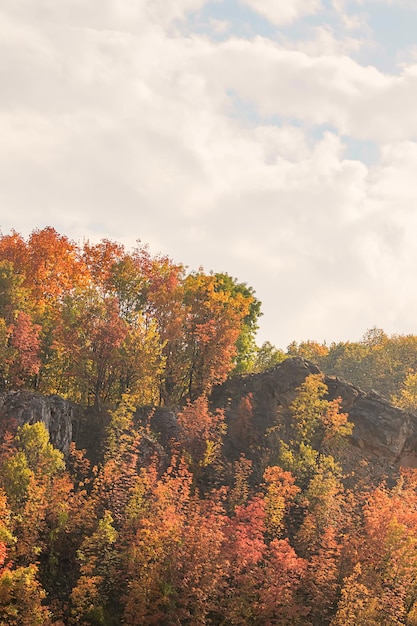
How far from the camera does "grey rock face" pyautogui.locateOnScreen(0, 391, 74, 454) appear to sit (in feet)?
149

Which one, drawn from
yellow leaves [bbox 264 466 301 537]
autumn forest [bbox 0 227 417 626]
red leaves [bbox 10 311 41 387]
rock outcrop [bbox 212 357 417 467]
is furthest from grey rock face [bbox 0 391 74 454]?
yellow leaves [bbox 264 466 301 537]

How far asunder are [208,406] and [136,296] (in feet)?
35.7

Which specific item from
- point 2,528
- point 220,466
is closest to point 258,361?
point 220,466

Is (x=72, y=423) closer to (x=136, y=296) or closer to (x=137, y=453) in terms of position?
(x=137, y=453)

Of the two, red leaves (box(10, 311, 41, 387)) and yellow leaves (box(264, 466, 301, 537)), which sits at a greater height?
red leaves (box(10, 311, 41, 387))

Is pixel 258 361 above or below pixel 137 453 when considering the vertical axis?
above

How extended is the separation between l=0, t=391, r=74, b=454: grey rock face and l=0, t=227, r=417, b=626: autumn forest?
90cm

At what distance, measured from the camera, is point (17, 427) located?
43281 mm

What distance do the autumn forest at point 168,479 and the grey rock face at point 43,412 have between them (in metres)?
0.90

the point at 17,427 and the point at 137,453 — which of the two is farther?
the point at 137,453

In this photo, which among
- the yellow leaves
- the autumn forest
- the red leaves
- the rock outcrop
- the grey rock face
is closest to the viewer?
the autumn forest

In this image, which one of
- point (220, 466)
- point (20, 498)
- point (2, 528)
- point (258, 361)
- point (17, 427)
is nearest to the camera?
point (2, 528)

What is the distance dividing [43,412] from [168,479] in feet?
30.2

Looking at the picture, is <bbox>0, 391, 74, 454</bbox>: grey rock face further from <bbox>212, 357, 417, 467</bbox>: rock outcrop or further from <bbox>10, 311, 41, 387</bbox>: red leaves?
<bbox>212, 357, 417, 467</bbox>: rock outcrop
